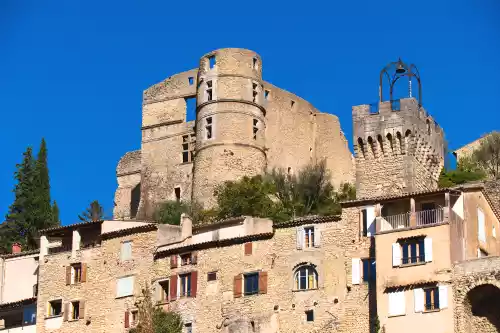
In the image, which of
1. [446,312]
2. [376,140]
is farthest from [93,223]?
[446,312]

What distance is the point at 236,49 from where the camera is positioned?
84.8 metres

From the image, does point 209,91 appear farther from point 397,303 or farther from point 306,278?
point 397,303

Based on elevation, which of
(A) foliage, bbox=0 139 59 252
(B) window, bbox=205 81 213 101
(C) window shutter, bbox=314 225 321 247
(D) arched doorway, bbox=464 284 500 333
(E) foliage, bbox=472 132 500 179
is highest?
(B) window, bbox=205 81 213 101

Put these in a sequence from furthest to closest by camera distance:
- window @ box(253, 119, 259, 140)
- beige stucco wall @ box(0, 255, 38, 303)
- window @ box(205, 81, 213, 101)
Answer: window @ box(205, 81, 213, 101) < window @ box(253, 119, 259, 140) < beige stucco wall @ box(0, 255, 38, 303)

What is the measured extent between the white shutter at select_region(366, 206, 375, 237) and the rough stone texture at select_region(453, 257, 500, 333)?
5035 mm

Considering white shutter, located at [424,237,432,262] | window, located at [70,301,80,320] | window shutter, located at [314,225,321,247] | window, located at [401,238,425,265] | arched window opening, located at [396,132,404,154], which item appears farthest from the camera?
arched window opening, located at [396,132,404,154]

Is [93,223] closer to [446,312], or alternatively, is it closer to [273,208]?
[273,208]

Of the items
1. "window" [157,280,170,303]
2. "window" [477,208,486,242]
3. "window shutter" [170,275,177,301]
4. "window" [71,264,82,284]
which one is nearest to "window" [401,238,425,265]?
"window" [477,208,486,242]

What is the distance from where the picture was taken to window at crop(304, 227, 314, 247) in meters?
59.8

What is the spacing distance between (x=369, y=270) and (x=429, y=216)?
11.6 feet

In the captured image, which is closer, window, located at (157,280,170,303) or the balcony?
the balcony

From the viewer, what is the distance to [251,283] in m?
60.7

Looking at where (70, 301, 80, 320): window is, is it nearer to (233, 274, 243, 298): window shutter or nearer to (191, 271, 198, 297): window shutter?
(191, 271, 198, 297): window shutter

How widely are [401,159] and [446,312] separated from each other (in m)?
15.9
